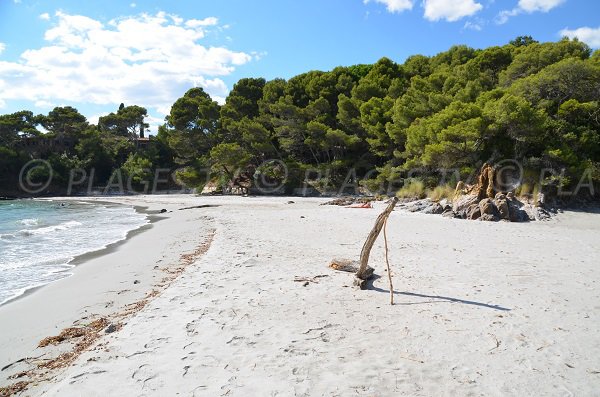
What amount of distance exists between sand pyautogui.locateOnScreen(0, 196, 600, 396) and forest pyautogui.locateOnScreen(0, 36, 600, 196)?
36.4 feet

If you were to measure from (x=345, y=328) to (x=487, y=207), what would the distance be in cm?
1194

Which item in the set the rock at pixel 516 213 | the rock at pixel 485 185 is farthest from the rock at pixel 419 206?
the rock at pixel 516 213

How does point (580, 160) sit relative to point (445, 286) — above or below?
above

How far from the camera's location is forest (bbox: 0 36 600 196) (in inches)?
714

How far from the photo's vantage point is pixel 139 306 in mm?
5527

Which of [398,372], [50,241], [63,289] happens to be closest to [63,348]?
[63,289]

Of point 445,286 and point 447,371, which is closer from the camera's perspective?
point 447,371

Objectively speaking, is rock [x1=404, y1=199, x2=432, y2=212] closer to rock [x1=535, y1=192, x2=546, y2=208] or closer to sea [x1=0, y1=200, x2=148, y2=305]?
rock [x1=535, y1=192, x2=546, y2=208]

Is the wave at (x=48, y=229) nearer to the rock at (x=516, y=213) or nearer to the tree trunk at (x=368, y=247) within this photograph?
the tree trunk at (x=368, y=247)

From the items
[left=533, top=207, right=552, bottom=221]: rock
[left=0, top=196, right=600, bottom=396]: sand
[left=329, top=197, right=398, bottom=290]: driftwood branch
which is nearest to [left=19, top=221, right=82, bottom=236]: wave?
[left=0, top=196, right=600, bottom=396]: sand

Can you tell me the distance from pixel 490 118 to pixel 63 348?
19334 millimetres

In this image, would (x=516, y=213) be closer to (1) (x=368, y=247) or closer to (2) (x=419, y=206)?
(2) (x=419, y=206)

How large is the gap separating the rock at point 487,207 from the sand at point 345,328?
553 cm

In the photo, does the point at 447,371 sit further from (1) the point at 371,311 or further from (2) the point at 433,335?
(1) the point at 371,311
